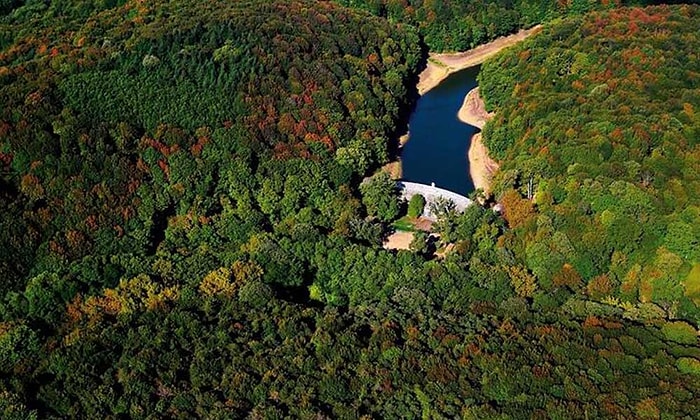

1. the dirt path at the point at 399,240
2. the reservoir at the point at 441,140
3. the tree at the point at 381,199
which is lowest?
the reservoir at the point at 441,140

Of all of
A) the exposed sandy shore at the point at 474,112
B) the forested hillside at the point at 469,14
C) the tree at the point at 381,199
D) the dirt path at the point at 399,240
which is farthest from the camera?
the forested hillside at the point at 469,14

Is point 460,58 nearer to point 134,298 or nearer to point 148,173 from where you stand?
point 148,173

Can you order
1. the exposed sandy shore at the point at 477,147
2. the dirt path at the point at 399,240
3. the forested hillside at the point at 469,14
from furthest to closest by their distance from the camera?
the forested hillside at the point at 469,14 < the exposed sandy shore at the point at 477,147 < the dirt path at the point at 399,240

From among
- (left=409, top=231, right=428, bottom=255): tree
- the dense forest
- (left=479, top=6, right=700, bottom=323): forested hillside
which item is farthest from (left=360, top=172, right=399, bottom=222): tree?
(left=479, top=6, right=700, bottom=323): forested hillside

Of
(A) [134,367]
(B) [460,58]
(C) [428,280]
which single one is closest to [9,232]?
(A) [134,367]

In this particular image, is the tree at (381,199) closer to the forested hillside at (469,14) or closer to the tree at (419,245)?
the tree at (419,245)

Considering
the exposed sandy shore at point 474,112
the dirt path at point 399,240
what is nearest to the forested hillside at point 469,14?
the exposed sandy shore at point 474,112

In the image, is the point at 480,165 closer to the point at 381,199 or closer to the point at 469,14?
the point at 381,199
